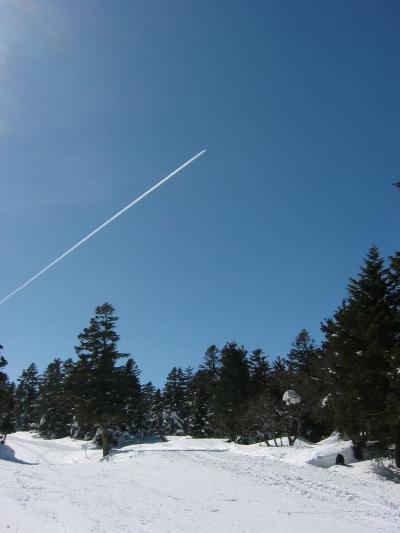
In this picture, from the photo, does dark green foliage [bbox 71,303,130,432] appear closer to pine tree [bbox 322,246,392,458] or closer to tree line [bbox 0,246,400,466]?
tree line [bbox 0,246,400,466]

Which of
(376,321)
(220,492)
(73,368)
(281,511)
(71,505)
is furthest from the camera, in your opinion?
(73,368)

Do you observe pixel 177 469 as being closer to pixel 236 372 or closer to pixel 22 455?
pixel 236 372

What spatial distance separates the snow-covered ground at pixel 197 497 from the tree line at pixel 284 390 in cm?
358

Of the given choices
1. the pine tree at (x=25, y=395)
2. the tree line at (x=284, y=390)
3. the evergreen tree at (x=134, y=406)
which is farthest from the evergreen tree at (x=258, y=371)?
the pine tree at (x=25, y=395)

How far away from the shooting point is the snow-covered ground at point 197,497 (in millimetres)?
10773

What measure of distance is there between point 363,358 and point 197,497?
14104 mm

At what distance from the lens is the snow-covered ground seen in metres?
10.8

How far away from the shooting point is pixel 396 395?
19812 millimetres

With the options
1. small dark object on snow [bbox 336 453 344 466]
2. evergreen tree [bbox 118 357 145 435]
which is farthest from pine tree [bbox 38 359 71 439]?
small dark object on snow [bbox 336 453 344 466]

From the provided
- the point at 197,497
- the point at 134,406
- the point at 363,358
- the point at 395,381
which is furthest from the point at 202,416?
the point at 197,497

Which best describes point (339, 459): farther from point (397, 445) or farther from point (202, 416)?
point (202, 416)

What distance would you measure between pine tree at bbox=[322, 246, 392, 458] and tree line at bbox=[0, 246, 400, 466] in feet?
0.18

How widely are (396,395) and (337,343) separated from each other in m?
7.63

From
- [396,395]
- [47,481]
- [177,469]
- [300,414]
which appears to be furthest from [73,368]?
[396,395]
